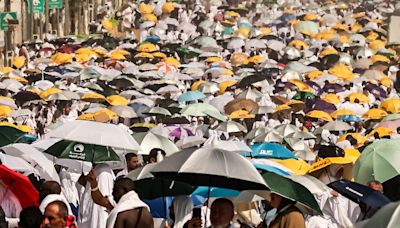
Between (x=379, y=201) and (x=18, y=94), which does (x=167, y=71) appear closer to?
(x=18, y=94)

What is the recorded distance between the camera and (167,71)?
1288 inches

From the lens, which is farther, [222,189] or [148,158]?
[148,158]

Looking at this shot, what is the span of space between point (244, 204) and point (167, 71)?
65.8ft

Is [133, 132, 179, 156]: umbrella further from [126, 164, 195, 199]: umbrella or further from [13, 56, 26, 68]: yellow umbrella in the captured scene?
[13, 56, 26, 68]: yellow umbrella

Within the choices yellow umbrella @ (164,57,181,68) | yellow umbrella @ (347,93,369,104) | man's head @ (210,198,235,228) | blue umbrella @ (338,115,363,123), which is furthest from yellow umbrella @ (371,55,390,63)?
man's head @ (210,198,235,228)

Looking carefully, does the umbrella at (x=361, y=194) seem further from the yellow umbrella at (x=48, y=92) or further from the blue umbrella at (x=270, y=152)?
the yellow umbrella at (x=48, y=92)

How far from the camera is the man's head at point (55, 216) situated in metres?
9.64

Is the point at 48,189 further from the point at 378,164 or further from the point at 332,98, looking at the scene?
the point at 332,98

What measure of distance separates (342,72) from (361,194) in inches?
930

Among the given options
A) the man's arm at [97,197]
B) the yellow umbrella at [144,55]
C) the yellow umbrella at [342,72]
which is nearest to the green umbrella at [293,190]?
the man's arm at [97,197]

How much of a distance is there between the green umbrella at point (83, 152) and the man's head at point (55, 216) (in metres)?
3.59

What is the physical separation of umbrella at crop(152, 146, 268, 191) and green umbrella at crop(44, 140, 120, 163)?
7.26 feet

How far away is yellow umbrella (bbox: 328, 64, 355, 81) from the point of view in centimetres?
3356

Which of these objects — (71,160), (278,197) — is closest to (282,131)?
(71,160)
